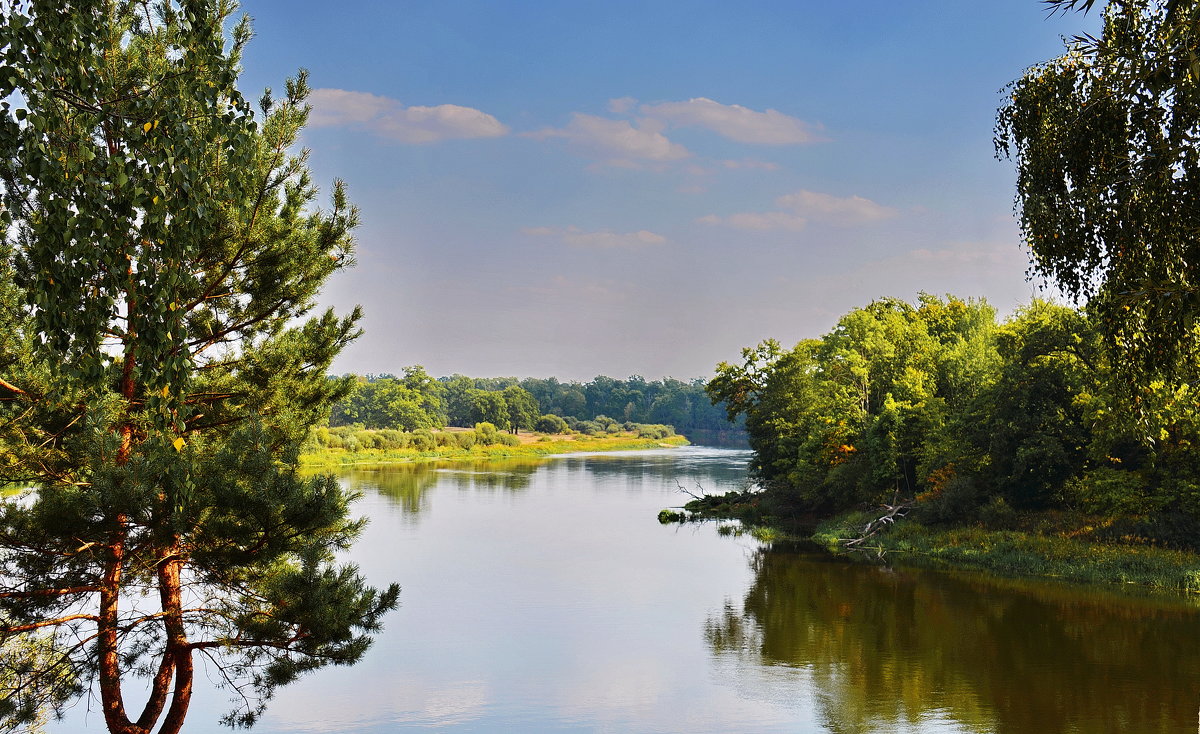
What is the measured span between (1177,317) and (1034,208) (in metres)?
1.99

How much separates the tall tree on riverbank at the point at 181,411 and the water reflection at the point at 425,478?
29155 millimetres

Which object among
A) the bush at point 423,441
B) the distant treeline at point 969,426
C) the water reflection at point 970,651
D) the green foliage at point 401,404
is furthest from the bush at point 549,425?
the water reflection at point 970,651

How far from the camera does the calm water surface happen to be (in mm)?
14875

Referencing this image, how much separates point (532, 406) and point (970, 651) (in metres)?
101

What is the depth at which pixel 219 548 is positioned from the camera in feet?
27.5

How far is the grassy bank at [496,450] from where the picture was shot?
7044 cm

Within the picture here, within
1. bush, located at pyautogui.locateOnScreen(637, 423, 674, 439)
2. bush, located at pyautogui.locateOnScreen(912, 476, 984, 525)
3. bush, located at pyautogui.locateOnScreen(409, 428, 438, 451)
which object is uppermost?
bush, located at pyautogui.locateOnScreen(637, 423, 674, 439)

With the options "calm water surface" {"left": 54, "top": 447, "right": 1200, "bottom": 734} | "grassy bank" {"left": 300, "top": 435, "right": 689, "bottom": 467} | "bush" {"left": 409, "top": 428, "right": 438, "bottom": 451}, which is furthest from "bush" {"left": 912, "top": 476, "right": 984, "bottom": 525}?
"bush" {"left": 409, "top": 428, "right": 438, "bottom": 451}

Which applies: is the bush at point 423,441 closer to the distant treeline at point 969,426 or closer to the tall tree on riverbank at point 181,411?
the distant treeline at point 969,426

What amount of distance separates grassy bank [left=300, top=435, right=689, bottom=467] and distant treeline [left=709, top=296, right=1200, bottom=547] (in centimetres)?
2721

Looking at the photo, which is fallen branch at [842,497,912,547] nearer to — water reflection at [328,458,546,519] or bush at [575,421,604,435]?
water reflection at [328,458,546,519]

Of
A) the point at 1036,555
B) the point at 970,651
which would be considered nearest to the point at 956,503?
the point at 1036,555

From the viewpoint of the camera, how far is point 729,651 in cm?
1895

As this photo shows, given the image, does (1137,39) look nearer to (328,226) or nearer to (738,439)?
(328,226)
